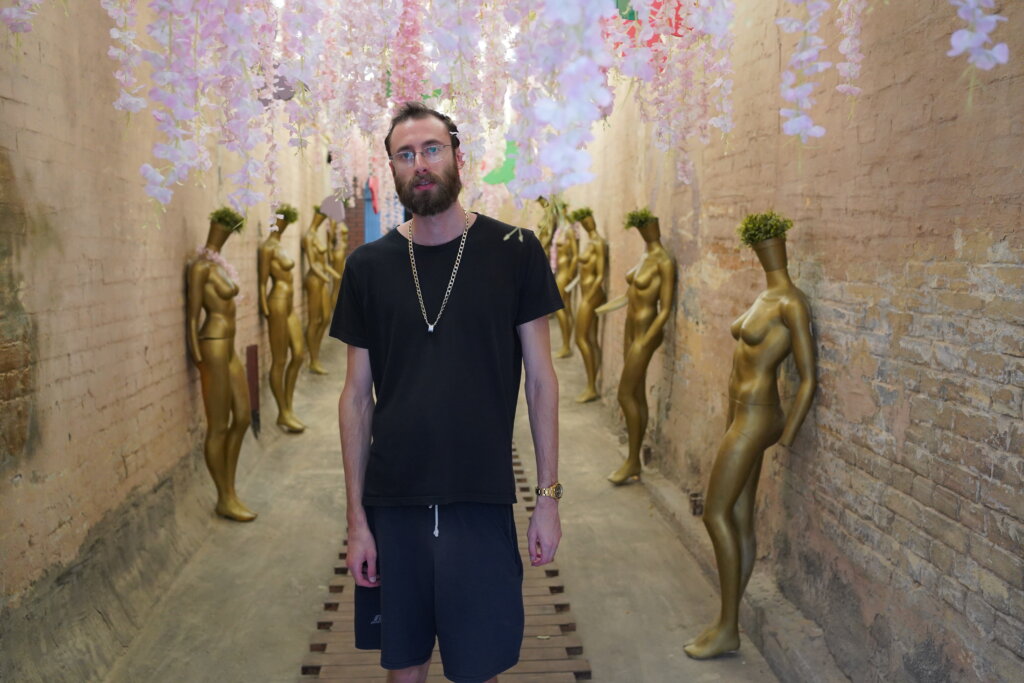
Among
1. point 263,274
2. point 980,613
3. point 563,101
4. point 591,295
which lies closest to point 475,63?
point 563,101

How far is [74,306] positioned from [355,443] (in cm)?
180

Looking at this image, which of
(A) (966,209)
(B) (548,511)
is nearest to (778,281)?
(A) (966,209)

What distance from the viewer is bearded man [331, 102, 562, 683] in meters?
2.02

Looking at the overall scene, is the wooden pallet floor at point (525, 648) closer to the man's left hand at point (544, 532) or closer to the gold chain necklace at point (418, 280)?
the man's left hand at point (544, 532)

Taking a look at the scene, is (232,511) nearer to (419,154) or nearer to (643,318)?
(643,318)

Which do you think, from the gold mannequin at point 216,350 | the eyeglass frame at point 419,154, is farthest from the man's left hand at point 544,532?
the gold mannequin at point 216,350

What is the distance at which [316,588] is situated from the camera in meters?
4.17

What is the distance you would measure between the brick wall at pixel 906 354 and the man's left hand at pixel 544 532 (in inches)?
44.4

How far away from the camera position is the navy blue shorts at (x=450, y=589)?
2004mm

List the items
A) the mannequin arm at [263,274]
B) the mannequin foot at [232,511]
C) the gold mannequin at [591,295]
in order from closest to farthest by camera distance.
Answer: the mannequin foot at [232,511], the mannequin arm at [263,274], the gold mannequin at [591,295]

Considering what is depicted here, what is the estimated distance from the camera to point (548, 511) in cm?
212

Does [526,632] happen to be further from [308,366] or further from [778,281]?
[308,366]

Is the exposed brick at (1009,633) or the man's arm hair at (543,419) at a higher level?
the man's arm hair at (543,419)

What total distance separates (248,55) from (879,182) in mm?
2025
